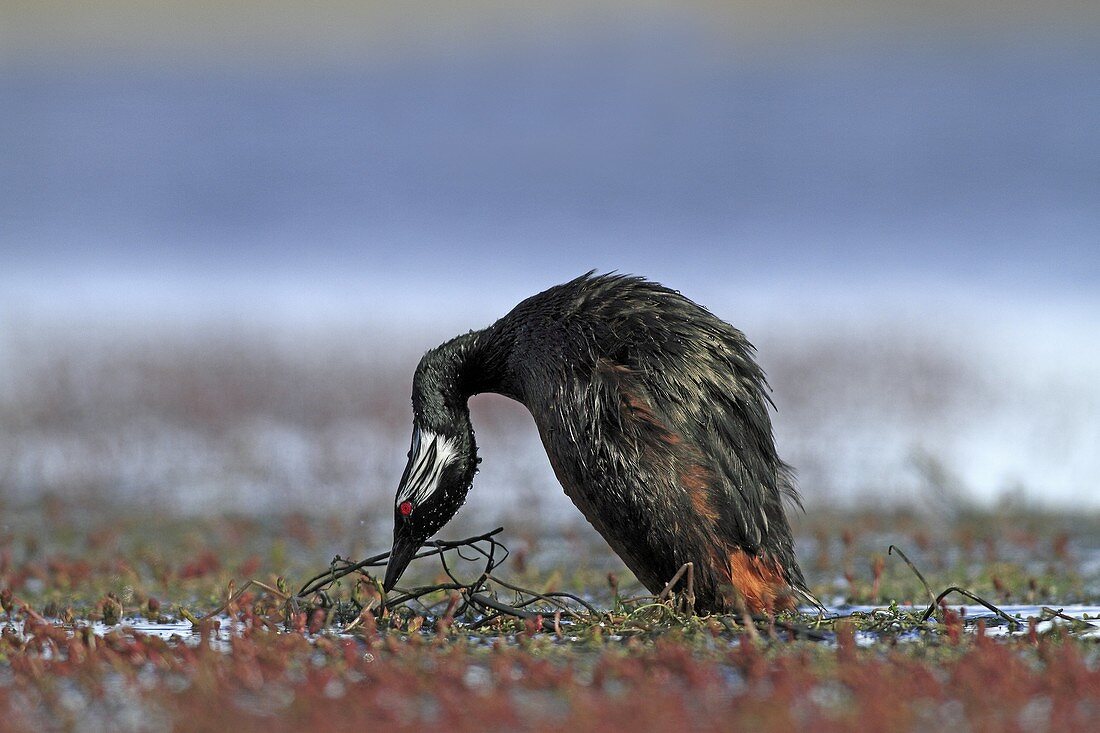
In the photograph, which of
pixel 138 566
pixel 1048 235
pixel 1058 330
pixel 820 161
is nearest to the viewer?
pixel 138 566

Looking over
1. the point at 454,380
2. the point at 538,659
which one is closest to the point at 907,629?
the point at 538,659

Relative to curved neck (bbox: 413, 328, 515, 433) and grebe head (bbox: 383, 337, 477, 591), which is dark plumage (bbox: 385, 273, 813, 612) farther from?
curved neck (bbox: 413, 328, 515, 433)

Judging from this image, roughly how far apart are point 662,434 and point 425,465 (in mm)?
1523

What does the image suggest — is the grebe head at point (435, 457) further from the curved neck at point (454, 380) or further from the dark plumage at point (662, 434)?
the dark plumage at point (662, 434)

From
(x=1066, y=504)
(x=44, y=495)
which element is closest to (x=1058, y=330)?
(x=1066, y=504)

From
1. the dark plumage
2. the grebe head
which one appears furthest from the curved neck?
the dark plumage

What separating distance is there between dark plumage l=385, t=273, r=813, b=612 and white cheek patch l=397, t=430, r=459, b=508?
1.20 feet

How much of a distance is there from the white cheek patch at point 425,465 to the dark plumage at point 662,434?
36cm

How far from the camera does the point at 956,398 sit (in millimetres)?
14336

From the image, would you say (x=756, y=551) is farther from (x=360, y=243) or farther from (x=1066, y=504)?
(x=360, y=243)

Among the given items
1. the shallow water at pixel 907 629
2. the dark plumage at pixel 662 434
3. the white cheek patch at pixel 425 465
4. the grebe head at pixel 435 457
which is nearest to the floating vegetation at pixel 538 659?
the shallow water at pixel 907 629

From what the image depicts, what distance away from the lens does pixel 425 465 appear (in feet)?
24.0

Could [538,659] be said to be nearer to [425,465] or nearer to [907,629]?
[907,629]

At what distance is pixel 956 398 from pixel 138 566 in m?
8.40
